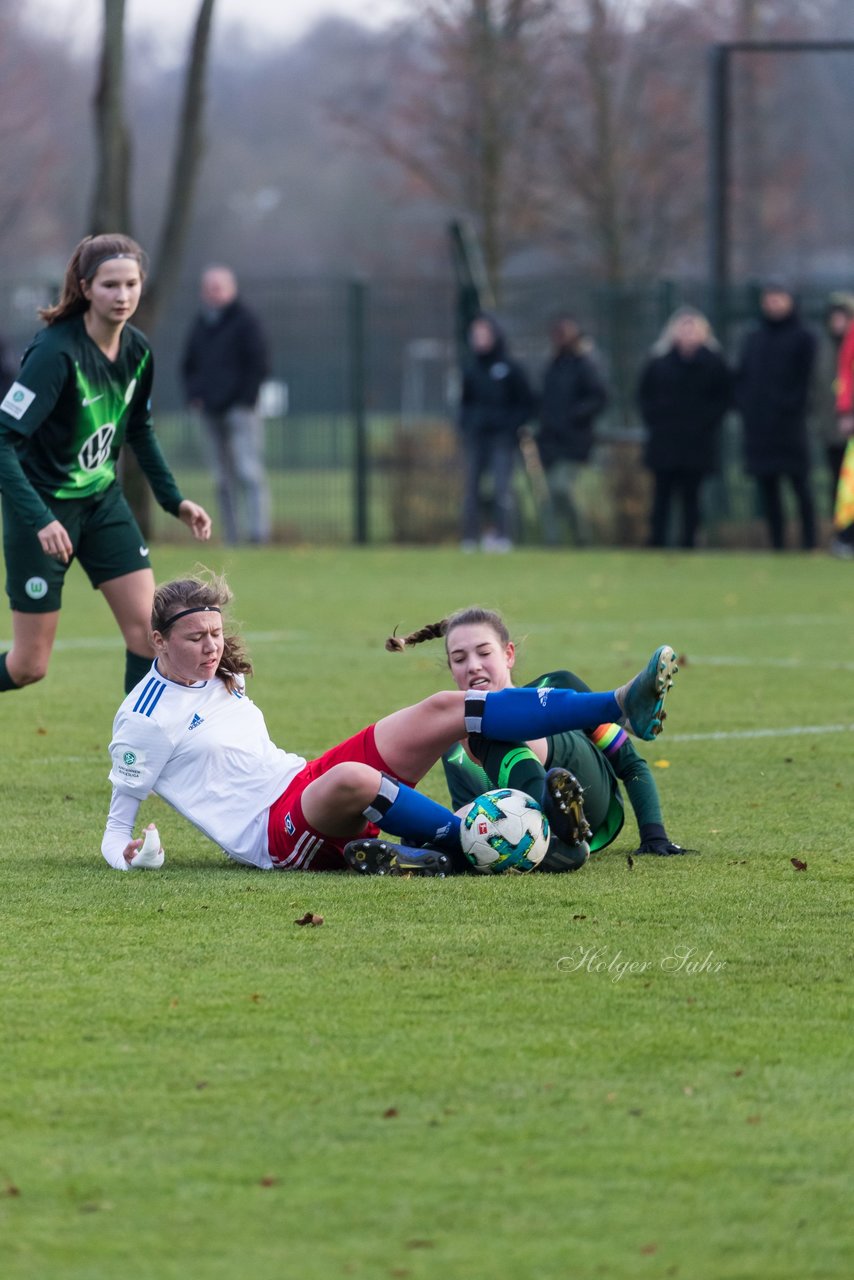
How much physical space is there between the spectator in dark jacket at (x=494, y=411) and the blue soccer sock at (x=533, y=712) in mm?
14775

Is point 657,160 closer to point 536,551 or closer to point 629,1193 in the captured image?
point 536,551

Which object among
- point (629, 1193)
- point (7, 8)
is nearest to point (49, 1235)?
point (629, 1193)

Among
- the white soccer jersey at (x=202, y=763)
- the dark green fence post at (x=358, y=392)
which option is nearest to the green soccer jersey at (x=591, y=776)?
the white soccer jersey at (x=202, y=763)

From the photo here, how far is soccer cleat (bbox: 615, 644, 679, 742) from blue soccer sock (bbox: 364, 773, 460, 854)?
655 mm

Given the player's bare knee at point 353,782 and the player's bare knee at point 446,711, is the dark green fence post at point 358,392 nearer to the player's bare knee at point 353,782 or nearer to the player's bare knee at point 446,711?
the player's bare knee at point 446,711

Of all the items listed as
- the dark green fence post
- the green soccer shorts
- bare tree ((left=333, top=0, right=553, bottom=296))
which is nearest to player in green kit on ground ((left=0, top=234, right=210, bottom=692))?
the green soccer shorts

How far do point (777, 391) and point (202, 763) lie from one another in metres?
14.2

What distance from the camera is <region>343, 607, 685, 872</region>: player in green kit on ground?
20.2 ft

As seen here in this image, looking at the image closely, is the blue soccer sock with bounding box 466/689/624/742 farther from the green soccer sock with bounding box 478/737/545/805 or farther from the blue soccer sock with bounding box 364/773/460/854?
the blue soccer sock with bounding box 364/773/460/854

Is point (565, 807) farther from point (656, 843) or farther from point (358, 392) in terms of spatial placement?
point (358, 392)

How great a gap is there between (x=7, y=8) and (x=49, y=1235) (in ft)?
179

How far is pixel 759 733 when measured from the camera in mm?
9336

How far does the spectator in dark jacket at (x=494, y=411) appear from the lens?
20.7m

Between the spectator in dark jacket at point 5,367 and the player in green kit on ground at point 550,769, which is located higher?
the spectator in dark jacket at point 5,367
